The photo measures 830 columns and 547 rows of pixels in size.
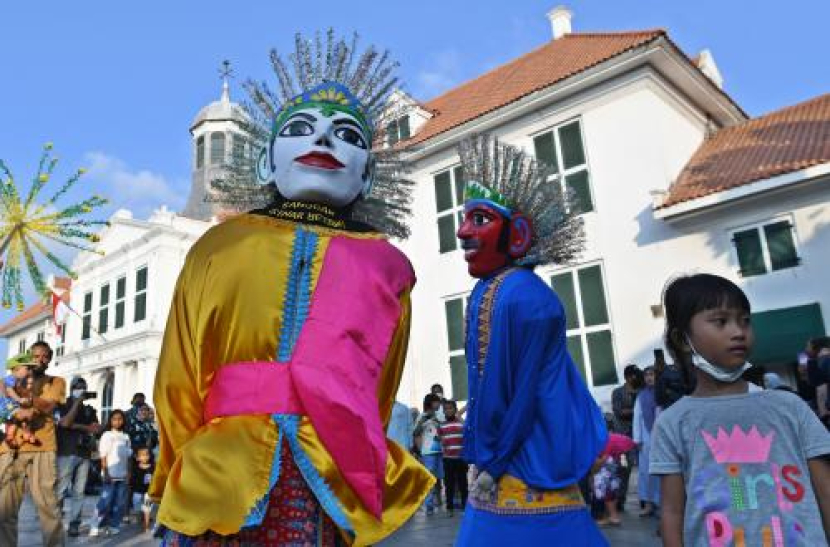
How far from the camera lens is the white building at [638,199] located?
11.2 meters

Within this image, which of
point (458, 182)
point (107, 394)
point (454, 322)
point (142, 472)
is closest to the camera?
point (142, 472)

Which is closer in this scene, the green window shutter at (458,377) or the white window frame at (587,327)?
the white window frame at (587,327)

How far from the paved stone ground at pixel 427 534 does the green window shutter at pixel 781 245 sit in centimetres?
522

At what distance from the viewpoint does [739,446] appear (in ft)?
6.88

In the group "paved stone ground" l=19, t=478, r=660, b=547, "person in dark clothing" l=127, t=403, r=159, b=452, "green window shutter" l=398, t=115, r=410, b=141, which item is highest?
"green window shutter" l=398, t=115, r=410, b=141

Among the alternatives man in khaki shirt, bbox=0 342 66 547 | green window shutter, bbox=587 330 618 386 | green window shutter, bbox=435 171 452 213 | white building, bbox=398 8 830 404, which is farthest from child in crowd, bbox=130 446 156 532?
green window shutter, bbox=435 171 452 213

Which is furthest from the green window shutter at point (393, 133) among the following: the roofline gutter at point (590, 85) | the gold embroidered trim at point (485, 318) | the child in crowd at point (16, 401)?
the roofline gutter at point (590, 85)

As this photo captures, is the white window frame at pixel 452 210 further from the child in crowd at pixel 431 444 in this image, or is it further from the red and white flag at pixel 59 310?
the red and white flag at pixel 59 310

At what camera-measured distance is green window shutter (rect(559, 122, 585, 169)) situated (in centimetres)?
1369

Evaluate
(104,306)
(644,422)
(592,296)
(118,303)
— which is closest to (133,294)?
(118,303)

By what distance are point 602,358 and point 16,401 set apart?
1021cm

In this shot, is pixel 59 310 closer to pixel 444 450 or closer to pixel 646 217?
pixel 444 450

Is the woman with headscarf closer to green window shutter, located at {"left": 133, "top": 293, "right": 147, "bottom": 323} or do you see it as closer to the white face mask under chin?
the white face mask under chin

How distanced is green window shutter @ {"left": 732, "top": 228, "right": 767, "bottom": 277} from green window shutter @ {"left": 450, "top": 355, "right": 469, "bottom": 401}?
618 cm
